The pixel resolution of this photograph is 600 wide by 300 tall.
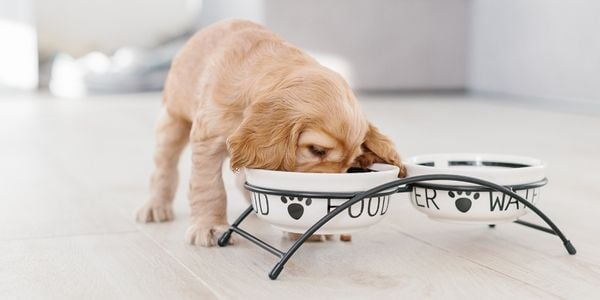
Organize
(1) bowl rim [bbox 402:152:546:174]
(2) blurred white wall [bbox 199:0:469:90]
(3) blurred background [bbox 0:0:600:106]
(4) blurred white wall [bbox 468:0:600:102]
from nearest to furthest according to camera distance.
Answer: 1. (1) bowl rim [bbox 402:152:546:174]
2. (4) blurred white wall [bbox 468:0:600:102]
3. (3) blurred background [bbox 0:0:600:106]
4. (2) blurred white wall [bbox 199:0:469:90]

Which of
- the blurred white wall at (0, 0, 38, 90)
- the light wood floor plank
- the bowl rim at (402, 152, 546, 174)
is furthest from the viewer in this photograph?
the blurred white wall at (0, 0, 38, 90)

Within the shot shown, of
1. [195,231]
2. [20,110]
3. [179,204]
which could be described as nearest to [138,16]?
[20,110]

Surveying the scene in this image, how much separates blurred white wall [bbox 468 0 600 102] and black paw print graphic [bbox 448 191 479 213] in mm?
3232

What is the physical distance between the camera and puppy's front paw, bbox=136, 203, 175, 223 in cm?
184

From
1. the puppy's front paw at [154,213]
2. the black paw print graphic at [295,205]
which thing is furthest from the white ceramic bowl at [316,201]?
the puppy's front paw at [154,213]

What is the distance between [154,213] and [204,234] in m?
0.30

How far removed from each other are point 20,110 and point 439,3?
2.84 meters

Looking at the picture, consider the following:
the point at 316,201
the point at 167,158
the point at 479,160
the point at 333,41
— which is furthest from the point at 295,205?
the point at 333,41

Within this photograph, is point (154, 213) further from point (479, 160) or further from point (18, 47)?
point (18, 47)

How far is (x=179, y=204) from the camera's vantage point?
2.04m

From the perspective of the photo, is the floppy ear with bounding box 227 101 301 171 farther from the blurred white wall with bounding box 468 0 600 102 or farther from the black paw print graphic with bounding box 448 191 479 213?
the blurred white wall with bounding box 468 0 600 102

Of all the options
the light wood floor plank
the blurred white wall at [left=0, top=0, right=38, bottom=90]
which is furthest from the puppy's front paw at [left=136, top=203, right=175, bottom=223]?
the blurred white wall at [left=0, top=0, right=38, bottom=90]

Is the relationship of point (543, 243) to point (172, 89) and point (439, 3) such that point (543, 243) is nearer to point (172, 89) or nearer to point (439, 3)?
point (172, 89)

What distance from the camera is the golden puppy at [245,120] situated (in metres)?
1.36
